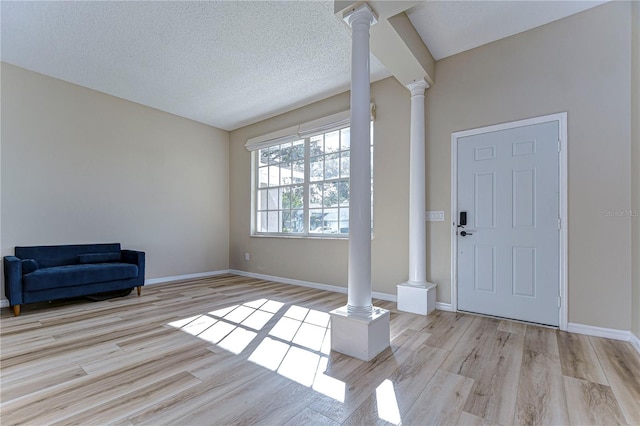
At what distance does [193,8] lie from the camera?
2.55 metres

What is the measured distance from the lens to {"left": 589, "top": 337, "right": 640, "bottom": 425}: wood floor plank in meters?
1.54

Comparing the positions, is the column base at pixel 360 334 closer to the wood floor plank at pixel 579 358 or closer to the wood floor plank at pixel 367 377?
the wood floor plank at pixel 367 377

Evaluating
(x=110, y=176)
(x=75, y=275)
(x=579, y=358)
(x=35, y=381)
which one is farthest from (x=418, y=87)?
(x=75, y=275)

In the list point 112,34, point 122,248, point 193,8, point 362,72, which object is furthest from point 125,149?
point 362,72

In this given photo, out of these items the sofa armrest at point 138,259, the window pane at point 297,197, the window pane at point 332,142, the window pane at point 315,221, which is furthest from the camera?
the window pane at point 297,197

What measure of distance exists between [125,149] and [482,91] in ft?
16.1

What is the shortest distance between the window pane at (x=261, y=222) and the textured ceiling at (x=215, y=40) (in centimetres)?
214

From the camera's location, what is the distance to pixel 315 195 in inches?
181

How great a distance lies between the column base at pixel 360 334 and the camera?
2057 mm

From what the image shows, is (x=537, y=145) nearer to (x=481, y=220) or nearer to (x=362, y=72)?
(x=481, y=220)

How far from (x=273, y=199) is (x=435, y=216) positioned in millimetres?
2884

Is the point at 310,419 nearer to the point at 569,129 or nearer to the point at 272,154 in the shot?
the point at 569,129

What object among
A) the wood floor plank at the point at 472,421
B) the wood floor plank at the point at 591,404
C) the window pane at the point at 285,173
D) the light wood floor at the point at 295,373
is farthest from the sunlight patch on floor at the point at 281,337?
the window pane at the point at 285,173

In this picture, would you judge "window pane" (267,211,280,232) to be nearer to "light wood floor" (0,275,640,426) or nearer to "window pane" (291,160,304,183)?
"window pane" (291,160,304,183)
